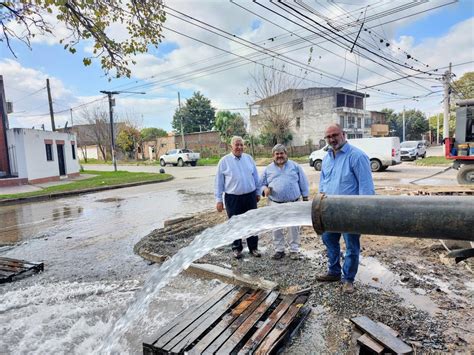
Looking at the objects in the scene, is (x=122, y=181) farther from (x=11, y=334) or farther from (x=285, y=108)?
(x=285, y=108)

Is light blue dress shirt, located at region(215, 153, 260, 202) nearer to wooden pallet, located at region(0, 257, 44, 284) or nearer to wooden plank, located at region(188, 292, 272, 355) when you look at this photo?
wooden plank, located at region(188, 292, 272, 355)

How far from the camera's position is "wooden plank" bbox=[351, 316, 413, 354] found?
2447 mm

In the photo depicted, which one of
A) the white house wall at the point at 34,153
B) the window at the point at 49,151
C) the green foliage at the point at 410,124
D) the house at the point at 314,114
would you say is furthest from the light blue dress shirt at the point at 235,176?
the green foliage at the point at 410,124

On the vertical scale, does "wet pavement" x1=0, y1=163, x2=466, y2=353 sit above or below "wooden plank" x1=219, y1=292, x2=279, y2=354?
below

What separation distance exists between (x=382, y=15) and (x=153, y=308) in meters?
11.8

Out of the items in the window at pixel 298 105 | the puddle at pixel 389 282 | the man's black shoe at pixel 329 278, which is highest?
the window at pixel 298 105

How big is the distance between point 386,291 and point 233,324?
6.13 ft

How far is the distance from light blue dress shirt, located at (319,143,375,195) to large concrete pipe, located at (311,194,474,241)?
2502 millimetres

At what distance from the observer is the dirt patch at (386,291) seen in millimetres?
2803

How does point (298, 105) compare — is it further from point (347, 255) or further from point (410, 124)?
point (347, 255)

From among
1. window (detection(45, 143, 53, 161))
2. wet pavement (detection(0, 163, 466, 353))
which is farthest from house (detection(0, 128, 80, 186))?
wet pavement (detection(0, 163, 466, 353))

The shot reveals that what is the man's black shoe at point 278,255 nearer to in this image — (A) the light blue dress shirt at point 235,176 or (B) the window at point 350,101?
(A) the light blue dress shirt at point 235,176

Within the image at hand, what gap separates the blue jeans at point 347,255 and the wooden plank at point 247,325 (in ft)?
2.78

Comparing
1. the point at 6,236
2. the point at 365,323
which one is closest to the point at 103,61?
the point at 6,236
